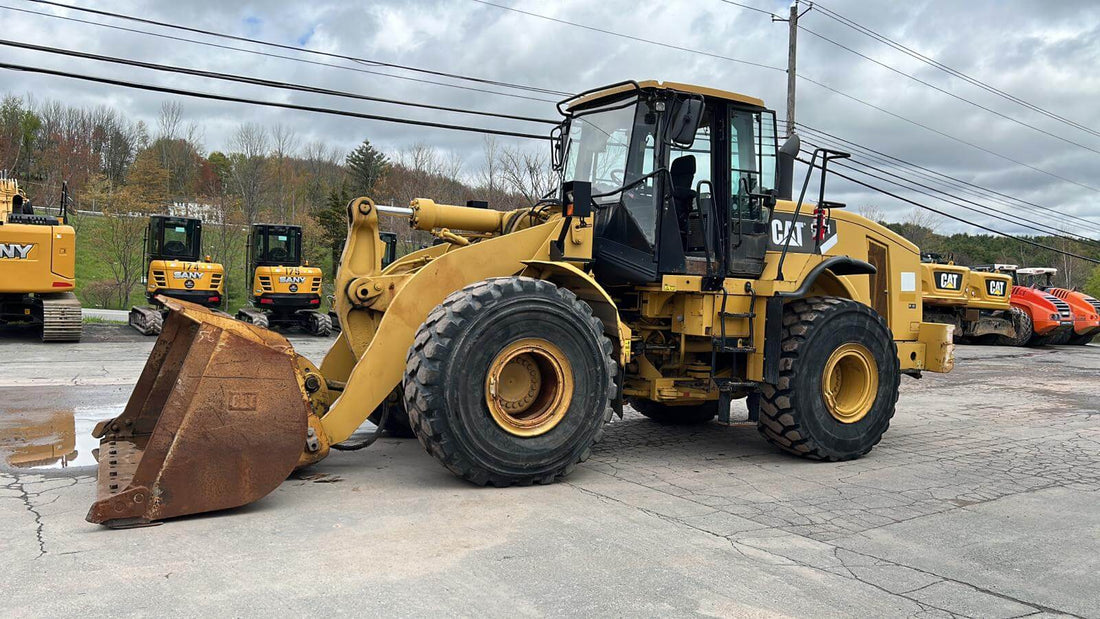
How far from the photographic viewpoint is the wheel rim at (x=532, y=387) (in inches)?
227

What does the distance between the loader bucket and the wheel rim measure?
1368 mm

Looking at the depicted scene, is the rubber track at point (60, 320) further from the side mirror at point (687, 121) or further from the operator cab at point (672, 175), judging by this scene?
the side mirror at point (687, 121)

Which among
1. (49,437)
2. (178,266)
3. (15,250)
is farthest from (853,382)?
(178,266)

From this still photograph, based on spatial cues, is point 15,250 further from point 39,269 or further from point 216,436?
point 216,436

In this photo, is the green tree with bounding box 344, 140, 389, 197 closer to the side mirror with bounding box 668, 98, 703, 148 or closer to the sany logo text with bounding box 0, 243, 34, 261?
the sany logo text with bounding box 0, 243, 34, 261

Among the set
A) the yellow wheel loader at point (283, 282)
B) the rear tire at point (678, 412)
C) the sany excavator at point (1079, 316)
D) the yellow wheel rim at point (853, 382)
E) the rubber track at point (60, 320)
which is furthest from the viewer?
the sany excavator at point (1079, 316)

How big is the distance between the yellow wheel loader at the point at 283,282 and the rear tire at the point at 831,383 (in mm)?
15862

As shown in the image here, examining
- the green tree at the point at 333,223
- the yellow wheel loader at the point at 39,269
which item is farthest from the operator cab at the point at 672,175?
the green tree at the point at 333,223

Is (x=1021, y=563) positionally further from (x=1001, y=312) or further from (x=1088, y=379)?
(x=1001, y=312)

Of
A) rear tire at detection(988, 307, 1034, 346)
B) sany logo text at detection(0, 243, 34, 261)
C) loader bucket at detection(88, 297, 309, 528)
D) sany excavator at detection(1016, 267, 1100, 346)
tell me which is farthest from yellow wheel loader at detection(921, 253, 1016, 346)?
sany logo text at detection(0, 243, 34, 261)

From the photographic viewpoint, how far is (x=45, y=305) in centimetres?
1614

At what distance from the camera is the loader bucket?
4582 millimetres

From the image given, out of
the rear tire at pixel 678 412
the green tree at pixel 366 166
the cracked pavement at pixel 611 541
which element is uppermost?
the green tree at pixel 366 166

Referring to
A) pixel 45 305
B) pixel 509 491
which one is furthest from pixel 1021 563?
pixel 45 305
